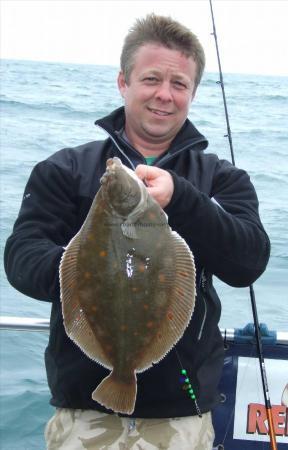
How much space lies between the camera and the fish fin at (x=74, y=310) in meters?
2.18

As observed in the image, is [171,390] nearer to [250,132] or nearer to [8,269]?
[8,269]

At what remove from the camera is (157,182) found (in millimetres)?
2295

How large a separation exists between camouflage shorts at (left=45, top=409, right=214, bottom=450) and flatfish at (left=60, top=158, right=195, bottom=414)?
0.34 m

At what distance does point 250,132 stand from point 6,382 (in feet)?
45.9

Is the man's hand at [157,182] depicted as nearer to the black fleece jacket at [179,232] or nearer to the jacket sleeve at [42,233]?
the black fleece jacket at [179,232]

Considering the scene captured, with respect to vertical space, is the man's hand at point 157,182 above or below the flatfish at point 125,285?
above

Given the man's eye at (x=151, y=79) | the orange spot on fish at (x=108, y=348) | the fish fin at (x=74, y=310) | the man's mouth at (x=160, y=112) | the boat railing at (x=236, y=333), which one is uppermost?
the man's eye at (x=151, y=79)

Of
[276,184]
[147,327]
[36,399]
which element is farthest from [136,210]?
[276,184]

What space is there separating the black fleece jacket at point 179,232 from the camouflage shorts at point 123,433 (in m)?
0.06

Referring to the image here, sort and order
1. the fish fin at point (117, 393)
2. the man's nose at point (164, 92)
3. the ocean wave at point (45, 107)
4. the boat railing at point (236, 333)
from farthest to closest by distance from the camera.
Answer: the ocean wave at point (45, 107) < the boat railing at point (236, 333) < the man's nose at point (164, 92) < the fish fin at point (117, 393)

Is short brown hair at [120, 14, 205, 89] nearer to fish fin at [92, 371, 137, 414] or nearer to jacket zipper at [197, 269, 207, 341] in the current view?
jacket zipper at [197, 269, 207, 341]

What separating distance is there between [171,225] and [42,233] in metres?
0.50

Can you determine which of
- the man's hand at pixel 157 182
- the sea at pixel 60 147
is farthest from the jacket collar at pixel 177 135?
the sea at pixel 60 147

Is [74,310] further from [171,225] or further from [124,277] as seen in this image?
[171,225]
